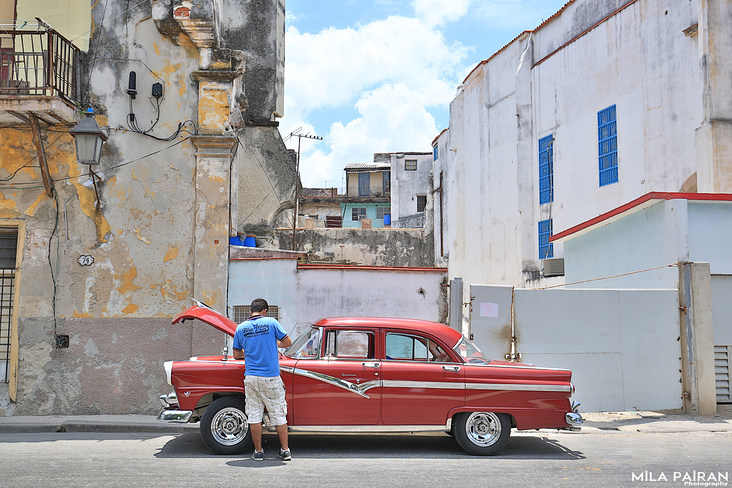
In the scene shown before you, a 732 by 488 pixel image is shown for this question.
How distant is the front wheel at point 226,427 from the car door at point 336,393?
0.59m

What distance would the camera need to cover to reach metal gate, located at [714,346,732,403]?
10078 mm

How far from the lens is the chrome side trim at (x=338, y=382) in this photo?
7254 mm

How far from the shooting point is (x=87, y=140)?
986 cm

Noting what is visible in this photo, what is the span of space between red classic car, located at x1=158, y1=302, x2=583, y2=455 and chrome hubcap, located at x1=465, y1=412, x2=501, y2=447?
11 millimetres

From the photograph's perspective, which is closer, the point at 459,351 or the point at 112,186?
the point at 459,351

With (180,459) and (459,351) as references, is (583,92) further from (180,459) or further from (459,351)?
(180,459)

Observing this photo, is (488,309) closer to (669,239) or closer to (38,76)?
(669,239)

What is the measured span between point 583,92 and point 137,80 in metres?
14.9

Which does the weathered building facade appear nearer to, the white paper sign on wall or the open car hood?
the open car hood

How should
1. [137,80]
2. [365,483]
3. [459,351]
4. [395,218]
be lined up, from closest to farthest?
1. [365,483]
2. [459,351]
3. [137,80]
4. [395,218]

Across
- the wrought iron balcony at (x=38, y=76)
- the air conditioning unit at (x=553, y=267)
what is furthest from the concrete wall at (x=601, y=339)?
the air conditioning unit at (x=553, y=267)

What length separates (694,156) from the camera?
54.7ft

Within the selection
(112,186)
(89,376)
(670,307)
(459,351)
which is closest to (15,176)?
(112,186)

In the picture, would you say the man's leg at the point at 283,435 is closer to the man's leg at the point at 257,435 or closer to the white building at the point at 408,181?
the man's leg at the point at 257,435
